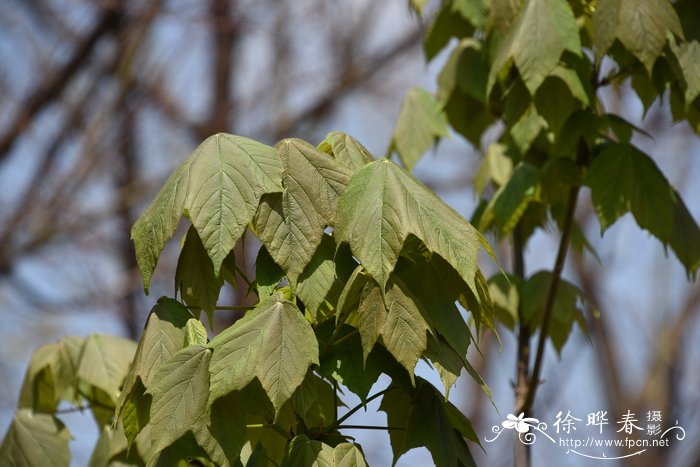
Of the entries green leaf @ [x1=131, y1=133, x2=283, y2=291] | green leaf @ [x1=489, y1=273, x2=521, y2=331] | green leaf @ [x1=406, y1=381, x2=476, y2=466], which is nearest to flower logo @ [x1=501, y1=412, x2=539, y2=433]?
green leaf @ [x1=489, y1=273, x2=521, y2=331]

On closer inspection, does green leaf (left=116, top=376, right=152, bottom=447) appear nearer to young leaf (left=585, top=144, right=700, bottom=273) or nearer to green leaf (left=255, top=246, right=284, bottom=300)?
→ green leaf (left=255, top=246, right=284, bottom=300)

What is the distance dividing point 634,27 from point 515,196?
42 cm

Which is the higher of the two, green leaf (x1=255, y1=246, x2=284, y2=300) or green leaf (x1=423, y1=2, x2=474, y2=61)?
green leaf (x1=423, y1=2, x2=474, y2=61)

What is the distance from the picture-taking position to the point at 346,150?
1.27 meters

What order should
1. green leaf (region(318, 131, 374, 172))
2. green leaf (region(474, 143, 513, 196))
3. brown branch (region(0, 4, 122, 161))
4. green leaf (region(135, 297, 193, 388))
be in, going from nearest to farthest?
green leaf (region(135, 297, 193, 388)) < green leaf (region(318, 131, 374, 172)) < green leaf (region(474, 143, 513, 196)) < brown branch (region(0, 4, 122, 161))

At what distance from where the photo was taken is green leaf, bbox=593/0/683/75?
1.58 metres

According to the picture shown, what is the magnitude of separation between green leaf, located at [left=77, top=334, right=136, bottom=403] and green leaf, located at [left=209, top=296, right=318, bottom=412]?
0.67 metres

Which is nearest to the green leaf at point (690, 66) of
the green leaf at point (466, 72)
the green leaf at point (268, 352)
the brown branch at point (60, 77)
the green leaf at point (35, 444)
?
the green leaf at point (466, 72)

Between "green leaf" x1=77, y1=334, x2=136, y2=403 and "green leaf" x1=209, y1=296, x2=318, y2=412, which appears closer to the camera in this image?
"green leaf" x1=209, y1=296, x2=318, y2=412

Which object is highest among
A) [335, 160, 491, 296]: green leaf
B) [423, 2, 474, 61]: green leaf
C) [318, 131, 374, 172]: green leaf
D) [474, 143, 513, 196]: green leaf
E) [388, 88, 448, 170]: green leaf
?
[423, 2, 474, 61]: green leaf

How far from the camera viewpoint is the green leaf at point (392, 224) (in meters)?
1.07

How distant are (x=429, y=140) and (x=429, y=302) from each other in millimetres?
1020

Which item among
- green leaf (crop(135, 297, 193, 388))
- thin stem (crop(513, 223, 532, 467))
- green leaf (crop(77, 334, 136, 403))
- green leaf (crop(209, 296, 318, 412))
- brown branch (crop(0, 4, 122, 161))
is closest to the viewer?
green leaf (crop(209, 296, 318, 412))

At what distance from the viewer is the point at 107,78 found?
5.53m
